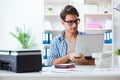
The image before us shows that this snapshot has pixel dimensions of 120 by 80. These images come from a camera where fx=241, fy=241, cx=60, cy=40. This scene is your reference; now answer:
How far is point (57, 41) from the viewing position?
3225mm

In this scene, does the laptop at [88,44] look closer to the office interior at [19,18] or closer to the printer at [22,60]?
the printer at [22,60]

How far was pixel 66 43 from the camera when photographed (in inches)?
126

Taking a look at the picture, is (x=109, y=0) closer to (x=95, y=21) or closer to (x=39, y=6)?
(x=95, y=21)

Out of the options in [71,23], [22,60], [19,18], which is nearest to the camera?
[22,60]

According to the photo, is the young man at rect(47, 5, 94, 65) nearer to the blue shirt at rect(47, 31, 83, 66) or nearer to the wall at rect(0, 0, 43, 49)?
the blue shirt at rect(47, 31, 83, 66)

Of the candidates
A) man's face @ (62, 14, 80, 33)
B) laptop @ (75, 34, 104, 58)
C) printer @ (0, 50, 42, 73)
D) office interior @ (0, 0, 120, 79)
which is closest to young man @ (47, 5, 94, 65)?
man's face @ (62, 14, 80, 33)

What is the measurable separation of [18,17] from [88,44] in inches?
112

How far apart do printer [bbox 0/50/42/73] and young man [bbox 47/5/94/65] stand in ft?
3.30

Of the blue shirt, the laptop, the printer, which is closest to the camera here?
the printer

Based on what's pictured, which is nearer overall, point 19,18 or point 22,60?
point 22,60

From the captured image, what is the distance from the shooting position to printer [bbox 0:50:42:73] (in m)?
1.64

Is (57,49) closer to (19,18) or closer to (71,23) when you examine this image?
(71,23)

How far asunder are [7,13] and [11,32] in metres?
0.41

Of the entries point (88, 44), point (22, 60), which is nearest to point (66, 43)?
point (88, 44)
